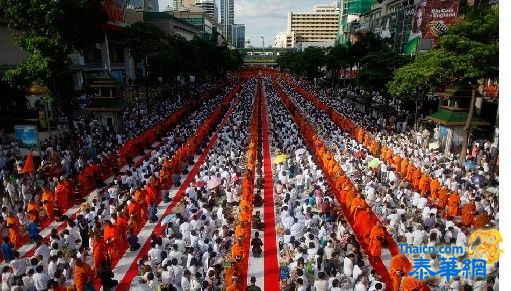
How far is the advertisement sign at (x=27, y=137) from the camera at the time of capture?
1467cm

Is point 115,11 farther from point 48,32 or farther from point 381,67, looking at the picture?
point 381,67

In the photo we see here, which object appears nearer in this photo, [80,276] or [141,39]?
[80,276]

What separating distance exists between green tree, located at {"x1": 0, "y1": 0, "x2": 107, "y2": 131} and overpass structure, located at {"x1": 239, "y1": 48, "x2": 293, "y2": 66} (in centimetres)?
11577

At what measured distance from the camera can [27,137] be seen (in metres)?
14.8

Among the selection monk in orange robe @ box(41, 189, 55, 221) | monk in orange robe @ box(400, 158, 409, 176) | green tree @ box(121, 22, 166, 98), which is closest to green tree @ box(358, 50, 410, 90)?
monk in orange robe @ box(400, 158, 409, 176)

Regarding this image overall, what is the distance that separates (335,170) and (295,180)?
1.91 meters

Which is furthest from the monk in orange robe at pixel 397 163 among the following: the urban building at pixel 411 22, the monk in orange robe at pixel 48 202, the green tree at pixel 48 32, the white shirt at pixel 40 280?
the green tree at pixel 48 32

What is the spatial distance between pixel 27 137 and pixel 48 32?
4.95m

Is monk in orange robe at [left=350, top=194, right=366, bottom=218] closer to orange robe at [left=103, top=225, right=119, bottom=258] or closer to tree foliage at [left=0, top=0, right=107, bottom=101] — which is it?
orange robe at [left=103, top=225, right=119, bottom=258]

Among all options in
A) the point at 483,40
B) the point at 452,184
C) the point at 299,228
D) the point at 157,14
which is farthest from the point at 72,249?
the point at 157,14

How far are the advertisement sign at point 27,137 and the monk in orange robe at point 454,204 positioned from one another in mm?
15183

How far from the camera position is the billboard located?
2564cm

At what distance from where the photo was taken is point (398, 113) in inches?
1188

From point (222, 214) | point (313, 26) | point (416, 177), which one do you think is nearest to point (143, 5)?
point (313, 26)
